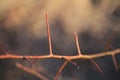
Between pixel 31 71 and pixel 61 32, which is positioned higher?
pixel 61 32

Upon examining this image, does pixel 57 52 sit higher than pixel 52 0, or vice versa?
pixel 52 0

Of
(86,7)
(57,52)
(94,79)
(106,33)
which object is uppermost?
(86,7)

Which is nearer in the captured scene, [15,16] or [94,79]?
[94,79]

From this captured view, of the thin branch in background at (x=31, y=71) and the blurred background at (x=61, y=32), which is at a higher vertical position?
the blurred background at (x=61, y=32)

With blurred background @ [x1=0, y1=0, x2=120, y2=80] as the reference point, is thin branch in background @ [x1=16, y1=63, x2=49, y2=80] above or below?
below

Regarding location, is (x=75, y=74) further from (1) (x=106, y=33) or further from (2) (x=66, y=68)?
(1) (x=106, y=33)

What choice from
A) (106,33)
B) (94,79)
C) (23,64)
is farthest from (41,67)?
(106,33)

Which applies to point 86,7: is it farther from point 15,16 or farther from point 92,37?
point 15,16
